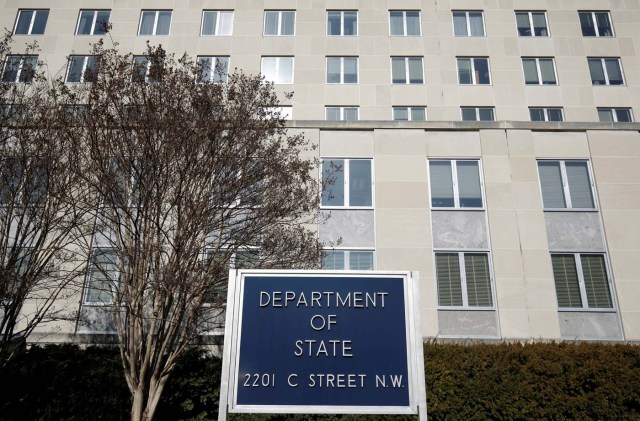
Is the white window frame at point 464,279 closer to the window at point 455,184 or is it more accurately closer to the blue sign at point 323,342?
the window at point 455,184

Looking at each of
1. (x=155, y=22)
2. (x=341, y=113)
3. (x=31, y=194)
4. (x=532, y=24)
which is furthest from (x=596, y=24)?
(x=31, y=194)

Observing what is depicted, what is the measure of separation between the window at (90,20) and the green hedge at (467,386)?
2048 cm

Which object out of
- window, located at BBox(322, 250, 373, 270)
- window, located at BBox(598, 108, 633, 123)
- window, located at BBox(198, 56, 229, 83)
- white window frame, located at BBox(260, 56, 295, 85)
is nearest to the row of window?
white window frame, located at BBox(260, 56, 295, 85)

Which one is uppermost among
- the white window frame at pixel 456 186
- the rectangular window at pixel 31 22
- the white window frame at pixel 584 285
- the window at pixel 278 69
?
the rectangular window at pixel 31 22

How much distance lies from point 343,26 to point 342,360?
24.7 m

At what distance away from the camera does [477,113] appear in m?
25.3

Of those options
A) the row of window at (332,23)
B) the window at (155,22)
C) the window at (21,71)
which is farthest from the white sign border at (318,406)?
→ the window at (155,22)

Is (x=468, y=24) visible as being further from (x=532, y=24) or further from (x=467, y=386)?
(x=467, y=386)

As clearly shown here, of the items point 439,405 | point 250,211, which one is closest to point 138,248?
point 250,211

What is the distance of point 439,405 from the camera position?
11.1m

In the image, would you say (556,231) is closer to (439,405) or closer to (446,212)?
(446,212)

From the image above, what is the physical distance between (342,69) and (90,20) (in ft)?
46.6

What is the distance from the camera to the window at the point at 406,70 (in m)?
26.0

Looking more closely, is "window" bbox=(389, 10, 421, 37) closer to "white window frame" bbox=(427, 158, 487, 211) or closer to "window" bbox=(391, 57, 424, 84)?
"window" bbox=(391, 57, 424, 84)
